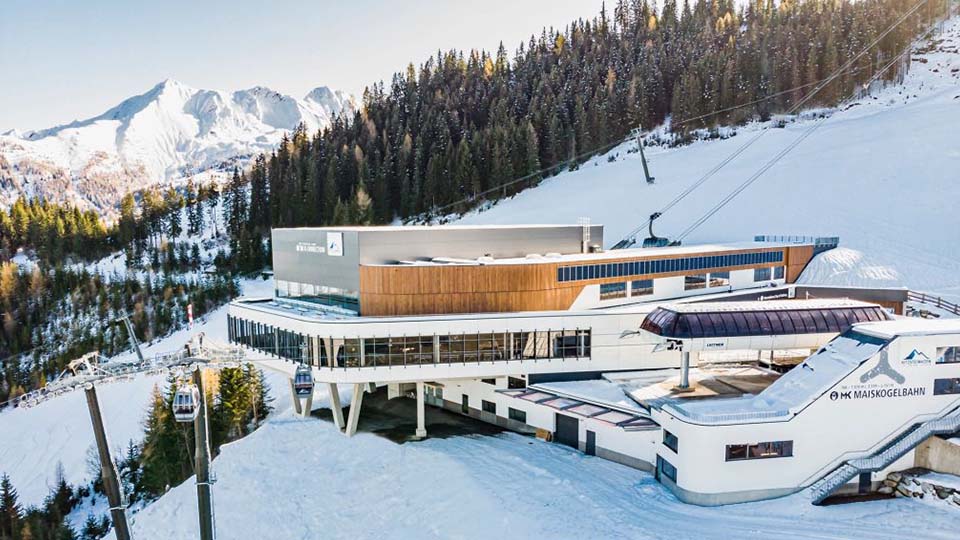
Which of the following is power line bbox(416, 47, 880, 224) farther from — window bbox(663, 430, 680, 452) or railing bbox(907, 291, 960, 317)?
window bbox(663, 430, 680, 452)

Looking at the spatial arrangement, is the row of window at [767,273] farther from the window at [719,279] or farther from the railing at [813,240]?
the railing at [813,240]

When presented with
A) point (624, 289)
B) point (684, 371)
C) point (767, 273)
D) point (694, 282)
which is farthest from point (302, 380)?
point (767, 273)

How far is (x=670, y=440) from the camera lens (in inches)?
851

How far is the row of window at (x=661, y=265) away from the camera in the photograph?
2992 centimetres

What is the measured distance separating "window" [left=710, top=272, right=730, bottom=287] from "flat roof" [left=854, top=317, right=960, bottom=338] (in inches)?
461

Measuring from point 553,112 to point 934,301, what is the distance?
6190cm

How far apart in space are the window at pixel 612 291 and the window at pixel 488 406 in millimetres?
7980

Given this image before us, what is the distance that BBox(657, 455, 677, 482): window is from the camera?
839 inches

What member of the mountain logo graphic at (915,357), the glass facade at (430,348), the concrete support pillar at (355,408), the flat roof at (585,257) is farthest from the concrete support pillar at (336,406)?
the mountain logo graphic at (915,357)

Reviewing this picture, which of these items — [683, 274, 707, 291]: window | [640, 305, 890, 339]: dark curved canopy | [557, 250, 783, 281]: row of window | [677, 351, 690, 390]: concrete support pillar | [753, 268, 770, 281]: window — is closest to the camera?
[640, 305, 890, 339]: dark curved canopy

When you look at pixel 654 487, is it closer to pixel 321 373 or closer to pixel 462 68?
pixel 321 373

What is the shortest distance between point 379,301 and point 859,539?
20.1 m

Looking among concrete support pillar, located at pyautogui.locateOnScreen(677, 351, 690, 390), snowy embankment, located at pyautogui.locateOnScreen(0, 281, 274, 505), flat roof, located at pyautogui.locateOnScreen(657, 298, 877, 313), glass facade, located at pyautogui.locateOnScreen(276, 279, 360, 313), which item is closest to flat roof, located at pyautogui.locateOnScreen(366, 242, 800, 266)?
glass facade, located at pyautogui.locateOnScreen(276, 279, 360, 313)

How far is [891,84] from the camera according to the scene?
84.2m
